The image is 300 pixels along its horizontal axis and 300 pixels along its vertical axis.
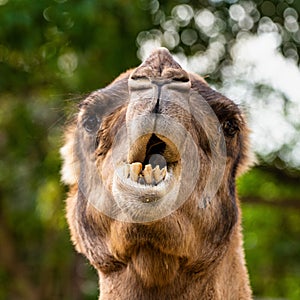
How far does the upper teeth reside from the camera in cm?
368

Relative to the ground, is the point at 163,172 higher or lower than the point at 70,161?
higher

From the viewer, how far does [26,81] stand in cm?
1294

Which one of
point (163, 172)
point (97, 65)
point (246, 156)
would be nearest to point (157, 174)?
point (163, 172)

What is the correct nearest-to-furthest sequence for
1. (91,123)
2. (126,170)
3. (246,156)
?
(126,170)
(91,123)
(246,156)

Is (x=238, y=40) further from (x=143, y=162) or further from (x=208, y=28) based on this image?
(x=143, y=162)

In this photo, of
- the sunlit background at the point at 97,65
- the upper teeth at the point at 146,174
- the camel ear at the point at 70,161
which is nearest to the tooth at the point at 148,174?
the upper teeth at the point at 146,174

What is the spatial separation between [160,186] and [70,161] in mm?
1594

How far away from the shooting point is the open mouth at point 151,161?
369 centimetres

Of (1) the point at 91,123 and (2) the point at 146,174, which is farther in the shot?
(1) the point at 91,123

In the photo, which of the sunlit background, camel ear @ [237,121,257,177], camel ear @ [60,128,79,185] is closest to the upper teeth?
camel ear @ [60,128,79,185]

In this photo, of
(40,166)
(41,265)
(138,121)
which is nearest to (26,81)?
(40,166)

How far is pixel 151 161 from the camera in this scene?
12.6 feet

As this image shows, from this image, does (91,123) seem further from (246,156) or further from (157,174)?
(246,156)

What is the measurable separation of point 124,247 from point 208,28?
868cm
